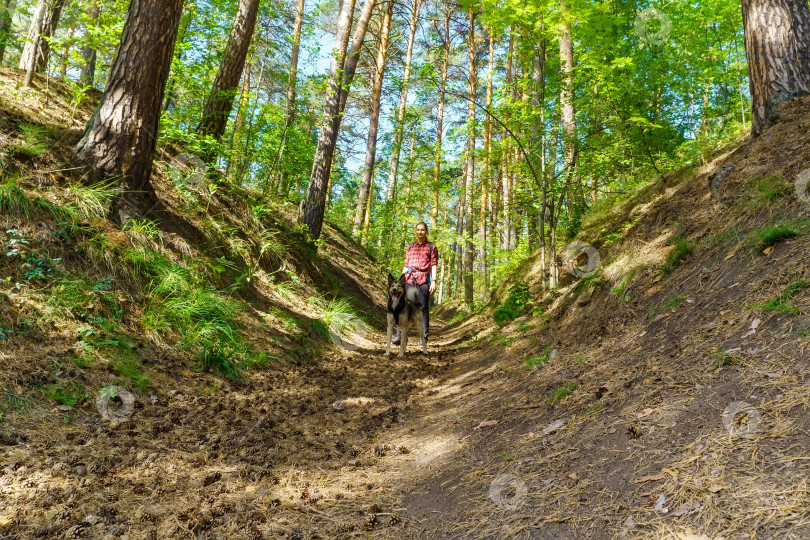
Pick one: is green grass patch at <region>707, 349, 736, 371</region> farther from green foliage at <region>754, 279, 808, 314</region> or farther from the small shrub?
the small shrub

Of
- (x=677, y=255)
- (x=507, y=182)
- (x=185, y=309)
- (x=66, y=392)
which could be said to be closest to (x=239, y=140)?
(x=185, y=309)

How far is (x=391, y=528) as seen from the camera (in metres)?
2.39

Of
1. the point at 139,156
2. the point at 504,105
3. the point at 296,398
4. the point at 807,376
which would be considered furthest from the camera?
the point at 504,105

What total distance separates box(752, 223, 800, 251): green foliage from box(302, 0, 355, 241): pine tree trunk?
8.33 m

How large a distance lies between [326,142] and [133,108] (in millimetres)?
5213

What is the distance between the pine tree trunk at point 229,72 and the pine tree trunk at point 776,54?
26.9 feet

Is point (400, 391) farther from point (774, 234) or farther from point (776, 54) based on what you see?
point (776, 54)

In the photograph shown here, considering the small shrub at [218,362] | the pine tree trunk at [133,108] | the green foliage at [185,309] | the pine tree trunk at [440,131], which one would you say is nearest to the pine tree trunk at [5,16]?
the pine tree trunk at [133,108]

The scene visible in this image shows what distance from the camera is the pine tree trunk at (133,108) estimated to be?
5.55 m

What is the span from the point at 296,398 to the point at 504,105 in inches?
234

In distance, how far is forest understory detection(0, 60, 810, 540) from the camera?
2100 mm

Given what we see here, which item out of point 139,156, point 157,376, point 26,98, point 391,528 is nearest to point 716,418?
point 391,528

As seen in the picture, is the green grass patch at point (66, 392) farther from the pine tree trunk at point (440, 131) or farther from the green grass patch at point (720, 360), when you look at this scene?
the pine tree trunk at point (440, 131)

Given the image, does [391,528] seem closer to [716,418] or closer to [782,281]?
[716,418]
